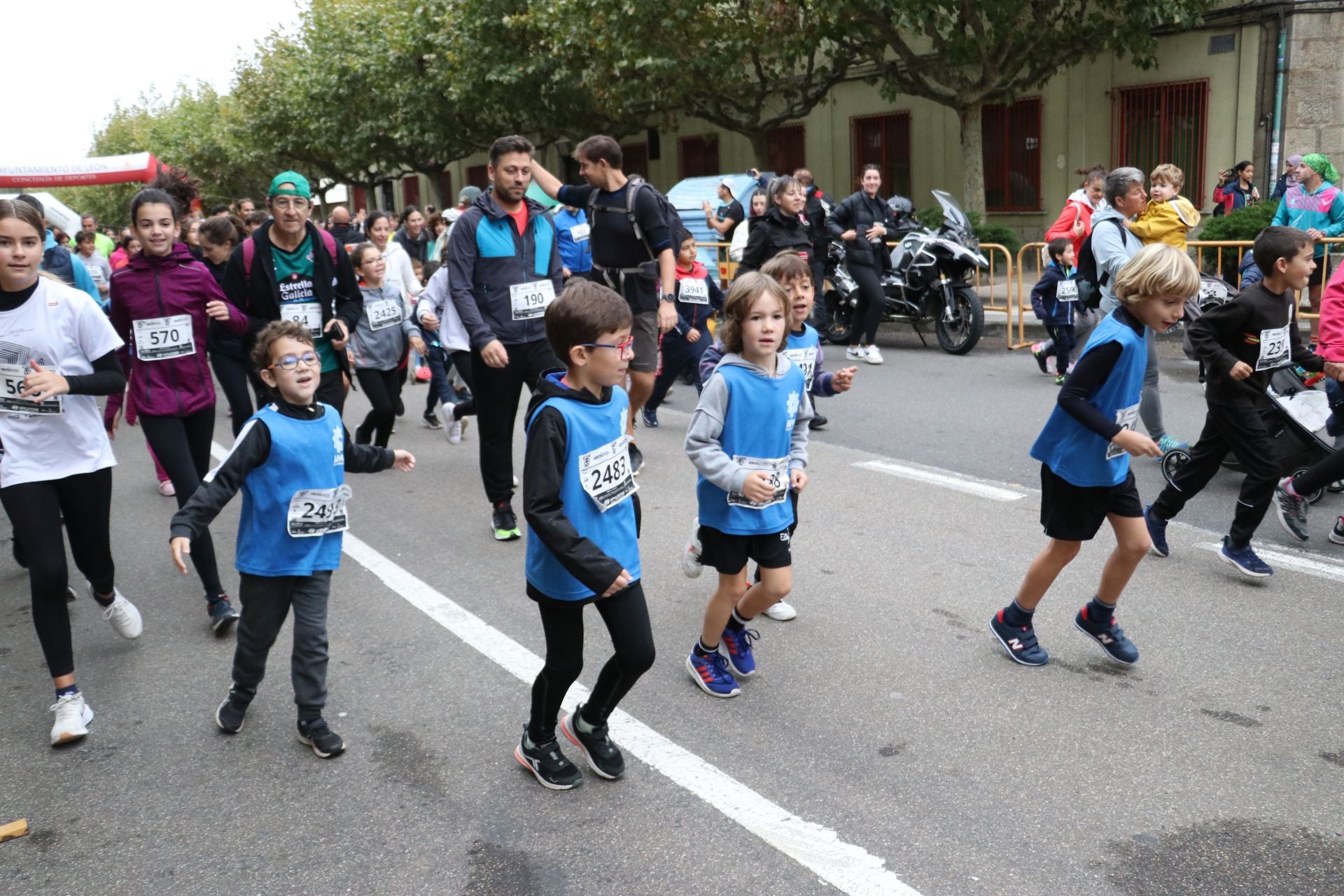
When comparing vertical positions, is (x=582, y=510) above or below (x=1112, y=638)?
above

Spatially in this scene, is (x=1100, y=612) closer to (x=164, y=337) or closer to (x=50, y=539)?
(x=50, y=539)

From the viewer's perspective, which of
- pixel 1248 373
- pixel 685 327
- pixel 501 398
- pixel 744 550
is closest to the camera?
pixel 744 550

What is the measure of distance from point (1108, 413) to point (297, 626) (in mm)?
2892

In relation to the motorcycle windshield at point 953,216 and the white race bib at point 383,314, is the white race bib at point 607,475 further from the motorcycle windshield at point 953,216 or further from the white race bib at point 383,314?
the motorcycle windshield at point 953,216

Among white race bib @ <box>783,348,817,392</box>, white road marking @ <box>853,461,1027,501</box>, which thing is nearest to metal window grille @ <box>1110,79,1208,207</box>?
white road marking @ <box>853,461,1027,501</box>

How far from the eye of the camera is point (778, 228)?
9812mm

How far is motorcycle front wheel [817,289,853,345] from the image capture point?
13438mm

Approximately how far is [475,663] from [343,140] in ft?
110

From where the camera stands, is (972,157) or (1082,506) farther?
(972,157)

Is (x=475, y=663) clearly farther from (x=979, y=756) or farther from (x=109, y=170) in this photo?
(x=109, y=170)

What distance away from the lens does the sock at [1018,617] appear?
4551mm

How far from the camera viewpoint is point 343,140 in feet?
117

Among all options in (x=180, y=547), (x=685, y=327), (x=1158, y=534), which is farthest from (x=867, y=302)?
(x=180, y=547)

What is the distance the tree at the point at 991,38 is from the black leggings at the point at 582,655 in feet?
48.9
